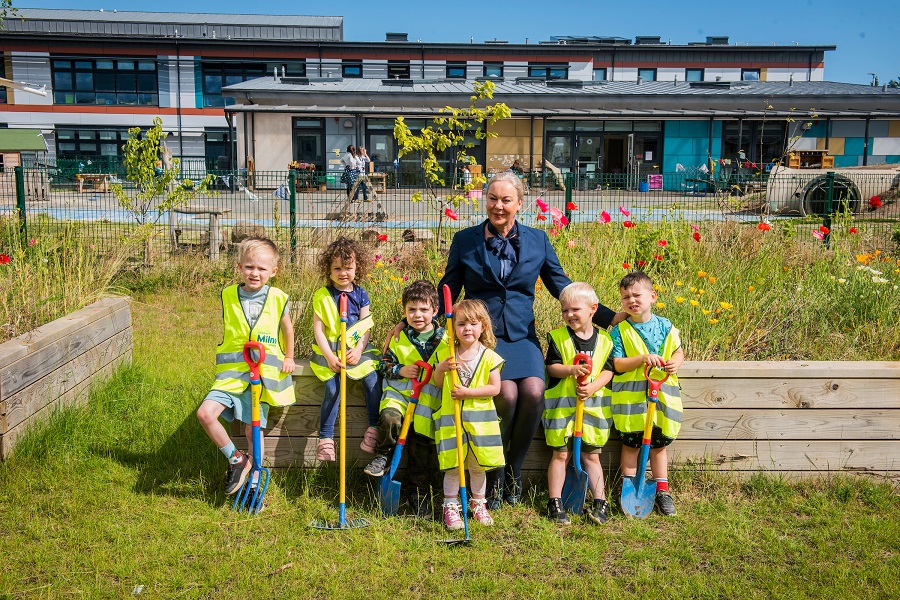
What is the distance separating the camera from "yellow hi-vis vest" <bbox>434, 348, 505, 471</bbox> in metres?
3.65

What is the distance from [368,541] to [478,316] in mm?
1134

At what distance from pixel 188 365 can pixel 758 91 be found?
2869 cm

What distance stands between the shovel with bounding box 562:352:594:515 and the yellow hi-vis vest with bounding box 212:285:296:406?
1.42m

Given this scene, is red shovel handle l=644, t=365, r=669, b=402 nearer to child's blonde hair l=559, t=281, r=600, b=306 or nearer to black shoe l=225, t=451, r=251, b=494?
child's blonde hair l=559, t=281, r=600, b=306

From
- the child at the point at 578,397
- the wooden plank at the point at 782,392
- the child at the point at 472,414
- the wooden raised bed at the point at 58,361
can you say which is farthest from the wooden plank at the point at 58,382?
the wooden plank at the point at 782,392

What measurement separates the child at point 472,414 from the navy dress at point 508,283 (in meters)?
0.23

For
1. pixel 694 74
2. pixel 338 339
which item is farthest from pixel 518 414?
pixel 694 74

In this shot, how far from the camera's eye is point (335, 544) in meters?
3.50

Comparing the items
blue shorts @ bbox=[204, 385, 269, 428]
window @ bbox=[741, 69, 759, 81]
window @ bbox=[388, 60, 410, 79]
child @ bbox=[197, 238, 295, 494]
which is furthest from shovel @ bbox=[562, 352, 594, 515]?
window @ bbox=[741, 69, 759, 81]

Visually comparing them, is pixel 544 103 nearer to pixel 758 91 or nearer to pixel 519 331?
pixel 758 91

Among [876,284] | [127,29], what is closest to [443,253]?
[876,284]

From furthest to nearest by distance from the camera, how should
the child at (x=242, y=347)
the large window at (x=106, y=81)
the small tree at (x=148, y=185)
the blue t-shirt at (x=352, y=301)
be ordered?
the large window at (x=106, y=81) → the small tree at (x=148, y=185) → the blue t-shirt at (x=352, y=301) → the child at (x=242, y=347)

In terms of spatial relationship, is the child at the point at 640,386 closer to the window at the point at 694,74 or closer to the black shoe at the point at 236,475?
the black shoe at the point at 236,475

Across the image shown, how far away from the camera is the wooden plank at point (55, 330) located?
4145mm
